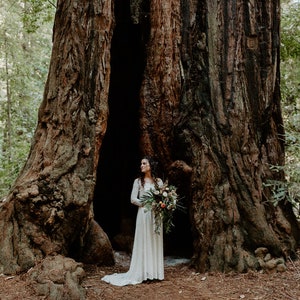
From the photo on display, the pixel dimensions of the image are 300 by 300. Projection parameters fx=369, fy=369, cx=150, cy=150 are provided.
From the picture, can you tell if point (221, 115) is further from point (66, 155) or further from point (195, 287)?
point (195, 287)

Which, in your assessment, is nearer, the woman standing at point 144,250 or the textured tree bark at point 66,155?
the textured tree bark at point 66,155

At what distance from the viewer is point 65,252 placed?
5.05 meters

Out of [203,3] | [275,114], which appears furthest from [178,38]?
[275,114]

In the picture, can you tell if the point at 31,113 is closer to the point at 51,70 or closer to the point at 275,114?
the point at 51,70

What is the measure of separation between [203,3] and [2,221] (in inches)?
180

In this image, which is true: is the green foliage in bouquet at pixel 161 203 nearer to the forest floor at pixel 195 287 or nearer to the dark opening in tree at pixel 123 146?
the forest floor at pixel 195 287

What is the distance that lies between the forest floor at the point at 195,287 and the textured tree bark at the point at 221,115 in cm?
36

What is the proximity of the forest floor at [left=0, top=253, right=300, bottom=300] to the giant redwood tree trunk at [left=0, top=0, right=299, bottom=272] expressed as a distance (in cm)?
26

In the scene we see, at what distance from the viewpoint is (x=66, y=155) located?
205 inches

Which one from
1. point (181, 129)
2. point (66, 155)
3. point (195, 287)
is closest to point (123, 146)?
point (181, 129)

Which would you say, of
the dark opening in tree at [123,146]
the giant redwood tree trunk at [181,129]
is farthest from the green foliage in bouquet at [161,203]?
the dark opening in tree at [123,146]

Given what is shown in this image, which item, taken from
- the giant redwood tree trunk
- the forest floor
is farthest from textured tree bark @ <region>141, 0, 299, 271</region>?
the forest floor

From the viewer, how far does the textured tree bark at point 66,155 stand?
4.81 metres

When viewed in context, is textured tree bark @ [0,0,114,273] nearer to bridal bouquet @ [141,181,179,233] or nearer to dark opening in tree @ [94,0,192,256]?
bridal bouquet @ [141,181,179,233]
